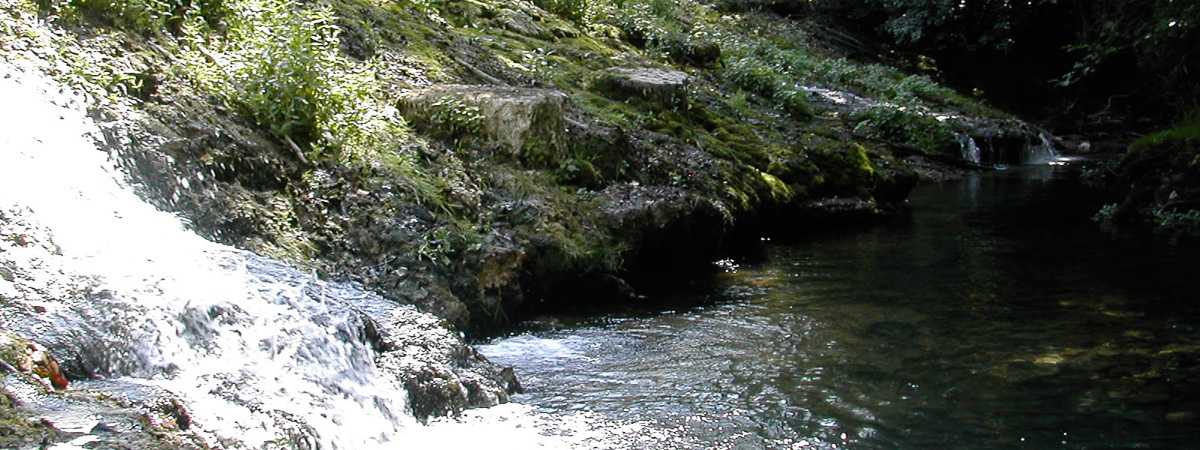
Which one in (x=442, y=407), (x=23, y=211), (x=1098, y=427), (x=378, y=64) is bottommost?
(x=442, y=407)

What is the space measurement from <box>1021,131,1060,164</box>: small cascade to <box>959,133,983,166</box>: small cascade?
4.70ft

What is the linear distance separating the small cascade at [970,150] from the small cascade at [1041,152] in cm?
143

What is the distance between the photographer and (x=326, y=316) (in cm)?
628

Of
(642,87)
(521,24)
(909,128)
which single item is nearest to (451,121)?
(642,87)

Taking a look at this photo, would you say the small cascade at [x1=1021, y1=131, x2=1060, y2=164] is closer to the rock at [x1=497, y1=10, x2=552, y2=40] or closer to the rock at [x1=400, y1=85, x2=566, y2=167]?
the rock at [x1=497, y1=10, x2=552, y2=40]

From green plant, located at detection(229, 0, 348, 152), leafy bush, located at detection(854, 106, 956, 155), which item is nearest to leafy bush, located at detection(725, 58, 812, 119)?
leafy bush, located at detection(854, 106, 956, 155)

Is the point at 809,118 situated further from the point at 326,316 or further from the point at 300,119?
the point at 326,316

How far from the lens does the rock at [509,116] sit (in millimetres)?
10172

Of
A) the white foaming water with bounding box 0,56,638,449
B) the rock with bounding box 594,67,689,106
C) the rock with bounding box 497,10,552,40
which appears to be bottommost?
the white foaming water with bounding box 0,56,638,449

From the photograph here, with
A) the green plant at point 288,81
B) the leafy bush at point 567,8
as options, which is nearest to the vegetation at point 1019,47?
the leafy bush at point 567,8

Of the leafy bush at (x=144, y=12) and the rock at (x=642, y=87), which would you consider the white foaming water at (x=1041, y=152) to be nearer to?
the rock at (x=642, y=87)

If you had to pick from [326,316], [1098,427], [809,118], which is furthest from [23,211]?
[809,118]

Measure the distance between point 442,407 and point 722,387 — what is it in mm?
1807

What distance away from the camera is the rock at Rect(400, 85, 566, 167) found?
10172 mm
